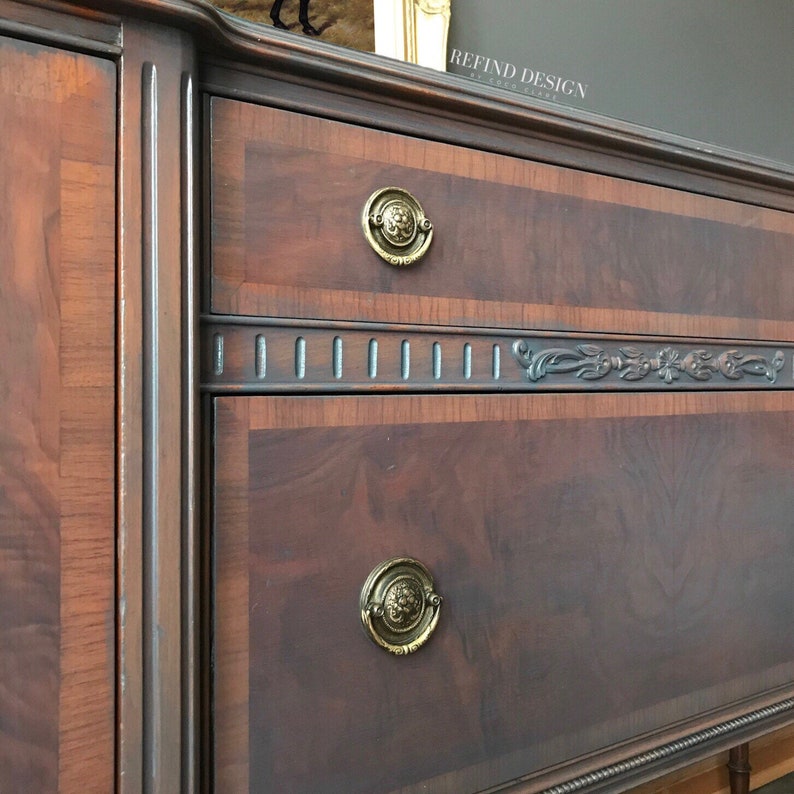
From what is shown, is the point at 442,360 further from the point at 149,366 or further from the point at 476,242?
the point at 149,366

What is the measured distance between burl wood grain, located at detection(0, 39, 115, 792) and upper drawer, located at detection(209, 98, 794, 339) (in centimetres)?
7

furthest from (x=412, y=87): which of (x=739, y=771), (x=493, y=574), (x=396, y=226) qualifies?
(x=739, y=771)

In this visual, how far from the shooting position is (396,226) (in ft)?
1.40

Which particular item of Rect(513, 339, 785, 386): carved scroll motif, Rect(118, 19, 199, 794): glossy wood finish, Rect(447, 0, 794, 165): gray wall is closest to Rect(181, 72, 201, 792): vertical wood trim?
Rect(118, 19, 199, 794): glossy wood finish

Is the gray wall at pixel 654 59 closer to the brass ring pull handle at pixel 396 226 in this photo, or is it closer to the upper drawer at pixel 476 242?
the upper drawer at pixel 476 242

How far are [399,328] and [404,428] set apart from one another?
60 millimetres

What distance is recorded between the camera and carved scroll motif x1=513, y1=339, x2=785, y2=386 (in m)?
0.49

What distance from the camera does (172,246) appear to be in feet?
1.15

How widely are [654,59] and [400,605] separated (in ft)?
2.63

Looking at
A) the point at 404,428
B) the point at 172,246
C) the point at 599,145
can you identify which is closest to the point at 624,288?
the point at 599,145

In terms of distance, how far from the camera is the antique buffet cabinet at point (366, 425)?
34cm

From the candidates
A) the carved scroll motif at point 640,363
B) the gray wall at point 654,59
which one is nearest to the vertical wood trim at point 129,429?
the carved scroll motif at point 640,363

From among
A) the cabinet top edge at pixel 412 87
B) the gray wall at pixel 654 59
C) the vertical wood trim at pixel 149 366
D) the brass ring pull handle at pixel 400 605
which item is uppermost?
the gray wall at pixel 654 59

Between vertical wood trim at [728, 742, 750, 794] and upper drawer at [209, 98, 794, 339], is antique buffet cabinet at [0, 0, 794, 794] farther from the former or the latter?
vertical wood trim at [728, 742, 750, 794]
